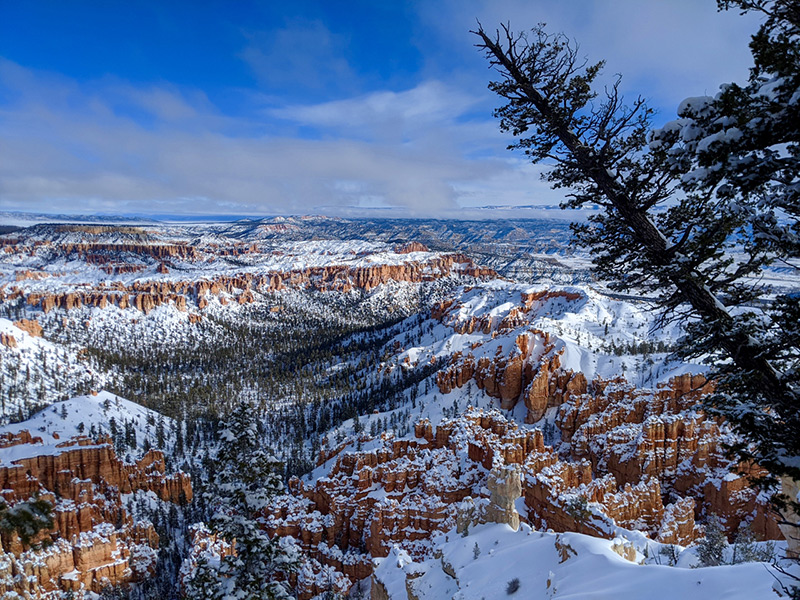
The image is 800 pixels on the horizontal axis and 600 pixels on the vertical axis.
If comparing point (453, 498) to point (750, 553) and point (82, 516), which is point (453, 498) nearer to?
point (750, 553)

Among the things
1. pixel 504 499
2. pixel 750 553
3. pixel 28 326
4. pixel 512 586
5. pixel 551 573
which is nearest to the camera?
pixel 551 573

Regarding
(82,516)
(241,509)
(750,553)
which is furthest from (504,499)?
(82,516)

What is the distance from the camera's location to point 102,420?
2726 inches

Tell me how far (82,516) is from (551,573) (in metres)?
45.3

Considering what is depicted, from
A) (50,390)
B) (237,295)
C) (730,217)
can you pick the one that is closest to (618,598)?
(730,217)

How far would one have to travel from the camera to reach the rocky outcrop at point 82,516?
32.4 meters

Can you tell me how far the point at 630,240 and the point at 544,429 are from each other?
59716 mm

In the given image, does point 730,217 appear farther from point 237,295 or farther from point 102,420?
point 237,295

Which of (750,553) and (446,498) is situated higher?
(750,553)

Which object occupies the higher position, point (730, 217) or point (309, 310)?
point (730, 217)

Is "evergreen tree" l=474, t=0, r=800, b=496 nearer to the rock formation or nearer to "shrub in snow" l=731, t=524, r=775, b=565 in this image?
"shrub in snow" l=731, t=524, r=775, b=565

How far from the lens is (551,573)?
14.3m

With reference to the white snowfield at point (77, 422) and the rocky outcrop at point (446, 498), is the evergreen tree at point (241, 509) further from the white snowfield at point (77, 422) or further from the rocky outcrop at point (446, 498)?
the white snowfield at point (77, 422)

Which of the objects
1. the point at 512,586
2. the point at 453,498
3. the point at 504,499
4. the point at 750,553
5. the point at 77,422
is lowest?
the point at 77,422
